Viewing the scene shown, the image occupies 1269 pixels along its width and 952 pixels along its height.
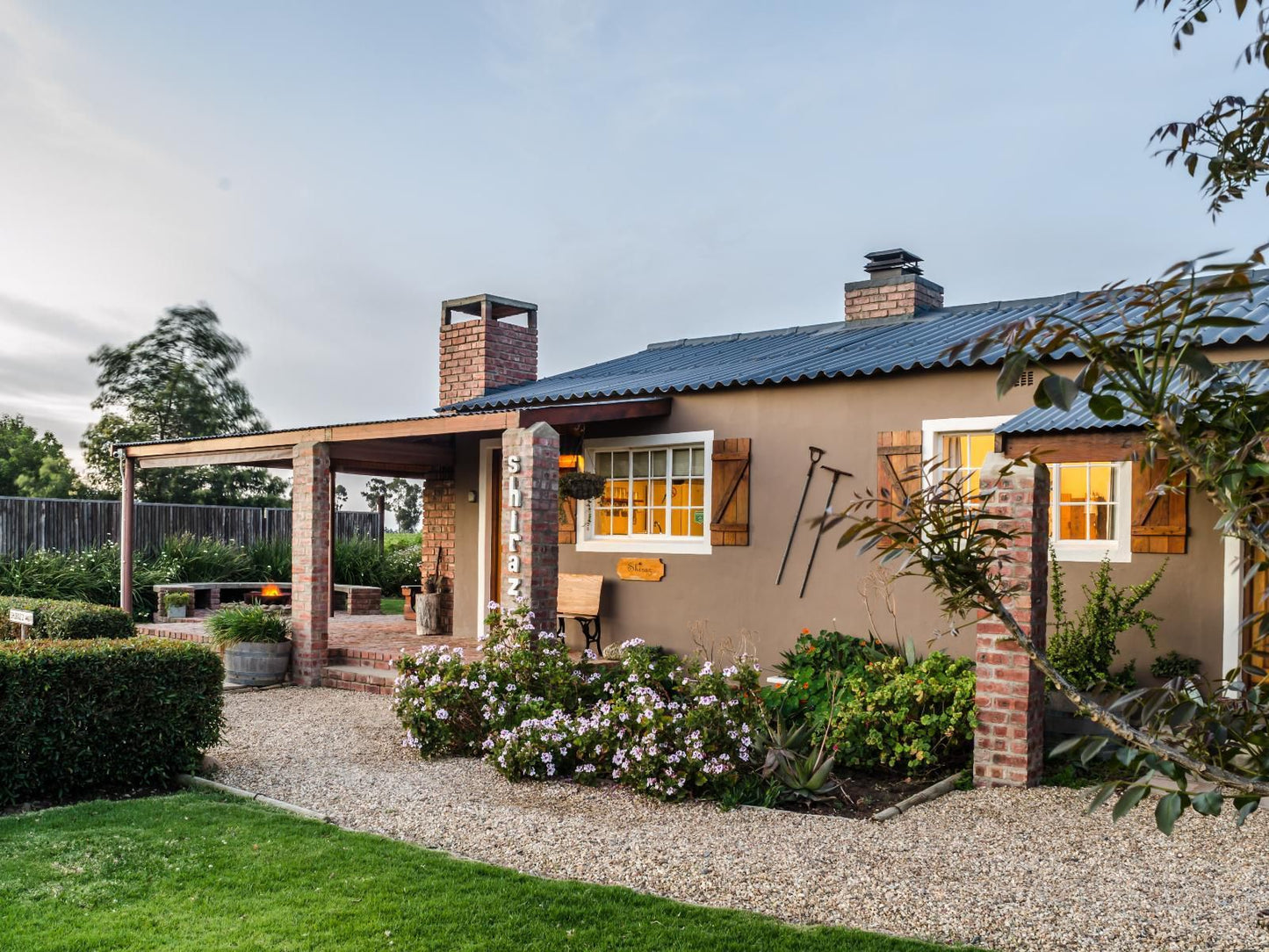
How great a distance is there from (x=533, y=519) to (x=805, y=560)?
255 centimetres

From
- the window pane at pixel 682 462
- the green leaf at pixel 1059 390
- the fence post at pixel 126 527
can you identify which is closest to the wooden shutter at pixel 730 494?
the window pane at pixel 682 462

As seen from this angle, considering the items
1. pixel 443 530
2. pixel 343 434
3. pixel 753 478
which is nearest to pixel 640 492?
pixel 753 478

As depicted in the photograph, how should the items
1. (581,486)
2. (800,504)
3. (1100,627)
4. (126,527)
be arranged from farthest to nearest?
(126,527) < (581,486) < (800,504) < (1100,627)

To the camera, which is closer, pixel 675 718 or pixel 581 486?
pixel 675 718

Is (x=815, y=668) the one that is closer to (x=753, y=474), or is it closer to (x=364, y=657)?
(x=753, y=474)

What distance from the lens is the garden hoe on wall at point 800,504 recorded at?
9.34 metres

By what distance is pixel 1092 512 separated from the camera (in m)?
8.10

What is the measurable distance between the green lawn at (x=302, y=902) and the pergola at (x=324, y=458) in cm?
438

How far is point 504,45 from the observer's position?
39.7ft

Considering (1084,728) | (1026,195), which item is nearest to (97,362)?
(1026,195)

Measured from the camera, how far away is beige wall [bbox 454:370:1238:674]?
7570 mm

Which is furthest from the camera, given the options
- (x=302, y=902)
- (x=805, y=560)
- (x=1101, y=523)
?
(x=805, y=560)

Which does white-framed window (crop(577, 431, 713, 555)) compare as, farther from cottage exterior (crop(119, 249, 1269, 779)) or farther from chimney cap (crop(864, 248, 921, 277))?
chimney cap (crop(864, 248, 921, 277))

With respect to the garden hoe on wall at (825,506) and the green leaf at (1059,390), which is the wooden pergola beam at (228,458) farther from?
the green leaf at (1059,390)
